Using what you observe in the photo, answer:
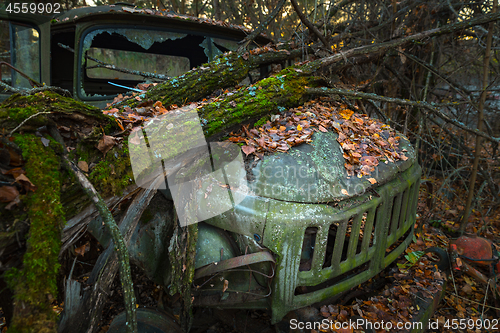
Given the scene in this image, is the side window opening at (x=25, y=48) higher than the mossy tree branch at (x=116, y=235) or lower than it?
higher

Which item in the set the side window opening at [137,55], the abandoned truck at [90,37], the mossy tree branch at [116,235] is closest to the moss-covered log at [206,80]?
the abandoned truck at [90,37]

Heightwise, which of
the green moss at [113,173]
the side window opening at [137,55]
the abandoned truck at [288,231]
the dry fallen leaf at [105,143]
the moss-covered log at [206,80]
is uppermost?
the side window opening at [137,55]

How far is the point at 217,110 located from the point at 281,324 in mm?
1743

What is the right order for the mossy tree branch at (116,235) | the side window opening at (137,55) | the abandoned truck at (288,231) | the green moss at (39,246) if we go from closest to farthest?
the green moss at (39,246) < the mossy tree branch at (116,235) < the abandoned truck at (288,231) < the side window opening at (137,55)

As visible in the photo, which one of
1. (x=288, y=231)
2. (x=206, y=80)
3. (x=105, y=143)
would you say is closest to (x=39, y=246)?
(x=105, y=143)

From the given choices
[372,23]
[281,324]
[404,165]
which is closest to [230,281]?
[281,324]

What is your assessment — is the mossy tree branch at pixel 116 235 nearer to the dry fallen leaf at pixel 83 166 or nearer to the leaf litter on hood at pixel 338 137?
the dry fallen leaf at pixel 83 166

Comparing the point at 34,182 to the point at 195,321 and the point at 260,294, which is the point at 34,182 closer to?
the point at 260,294

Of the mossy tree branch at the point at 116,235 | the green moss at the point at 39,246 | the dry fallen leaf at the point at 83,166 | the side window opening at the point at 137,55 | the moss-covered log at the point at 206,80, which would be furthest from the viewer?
the side window opening at the point at 137,55

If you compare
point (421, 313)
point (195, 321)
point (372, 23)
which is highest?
point (372, 23)

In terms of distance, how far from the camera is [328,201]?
1958mm

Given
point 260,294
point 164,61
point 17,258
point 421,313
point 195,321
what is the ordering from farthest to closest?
point 164,61, point 195,321, point 421,313, point 260,294, point 17,258

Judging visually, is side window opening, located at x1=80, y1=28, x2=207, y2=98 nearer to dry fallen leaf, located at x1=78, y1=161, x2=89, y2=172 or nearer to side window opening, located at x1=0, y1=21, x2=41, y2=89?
side window opening, located at x1=0, y1=21, x2=41, y2=89

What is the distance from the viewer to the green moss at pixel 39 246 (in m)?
1.17
